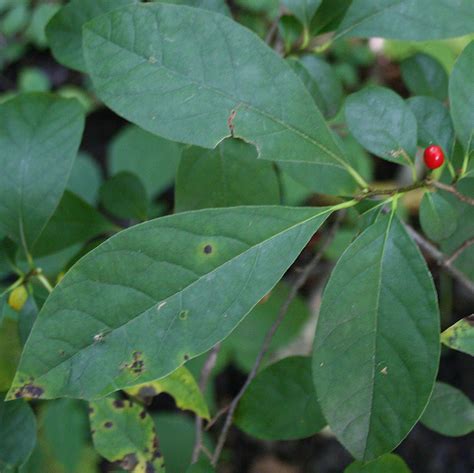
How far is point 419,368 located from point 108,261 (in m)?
0.39

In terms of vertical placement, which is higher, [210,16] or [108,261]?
[210,16]

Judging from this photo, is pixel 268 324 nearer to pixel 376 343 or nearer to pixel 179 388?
pixel 179 388

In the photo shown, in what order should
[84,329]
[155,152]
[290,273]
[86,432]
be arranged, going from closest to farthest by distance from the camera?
[84,329] → [155,152] → [86,432] → [290,273]

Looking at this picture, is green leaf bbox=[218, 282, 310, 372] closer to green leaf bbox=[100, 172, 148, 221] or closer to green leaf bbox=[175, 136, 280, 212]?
green leaf bbox=[100, 172, 148, 221]

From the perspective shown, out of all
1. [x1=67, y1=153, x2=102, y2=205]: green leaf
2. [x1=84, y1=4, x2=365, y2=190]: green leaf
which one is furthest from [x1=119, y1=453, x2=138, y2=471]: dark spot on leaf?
[x1=67, y1=153, x2=102, y2=205]: green leaf

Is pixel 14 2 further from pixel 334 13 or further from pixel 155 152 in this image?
pixel 334 13

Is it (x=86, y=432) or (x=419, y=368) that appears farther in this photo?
(x=86, y=432)

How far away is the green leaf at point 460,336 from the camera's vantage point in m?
0.80

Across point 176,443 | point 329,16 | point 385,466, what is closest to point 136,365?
point 385,466

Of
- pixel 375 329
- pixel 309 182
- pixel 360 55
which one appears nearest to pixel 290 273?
pixel 360 55

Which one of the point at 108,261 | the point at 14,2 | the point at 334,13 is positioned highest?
the point at 334,13

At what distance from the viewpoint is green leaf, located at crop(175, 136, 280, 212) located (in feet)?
3.29

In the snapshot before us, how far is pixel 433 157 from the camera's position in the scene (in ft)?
2.70

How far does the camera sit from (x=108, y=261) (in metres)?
0.73
